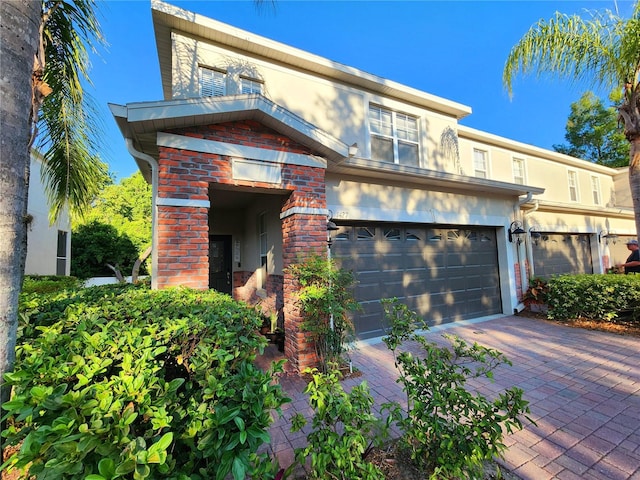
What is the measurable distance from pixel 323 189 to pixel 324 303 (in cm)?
192

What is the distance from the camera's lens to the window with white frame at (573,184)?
12648mm

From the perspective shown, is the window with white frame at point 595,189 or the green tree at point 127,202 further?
the green tree at point 127,202

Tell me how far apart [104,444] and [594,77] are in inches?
349

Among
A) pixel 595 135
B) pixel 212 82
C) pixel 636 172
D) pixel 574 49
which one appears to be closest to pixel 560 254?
pixel 636 172

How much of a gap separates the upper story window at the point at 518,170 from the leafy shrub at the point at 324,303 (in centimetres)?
1048

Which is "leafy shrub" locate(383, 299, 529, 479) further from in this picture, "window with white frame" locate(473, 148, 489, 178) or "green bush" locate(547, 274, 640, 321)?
"window with white frame" locate(473, 148, 489, 178)

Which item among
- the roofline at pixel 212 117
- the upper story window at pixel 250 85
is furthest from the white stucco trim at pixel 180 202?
the upper story window at pixel 250 85

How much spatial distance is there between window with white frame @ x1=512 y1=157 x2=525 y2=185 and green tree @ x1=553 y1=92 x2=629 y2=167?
42.1 ft

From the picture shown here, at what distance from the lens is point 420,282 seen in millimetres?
6625

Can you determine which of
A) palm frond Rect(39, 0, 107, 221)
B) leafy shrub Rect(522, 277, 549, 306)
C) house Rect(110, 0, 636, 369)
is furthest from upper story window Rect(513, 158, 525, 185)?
palm frond Rect(39, 0, 107, 221)

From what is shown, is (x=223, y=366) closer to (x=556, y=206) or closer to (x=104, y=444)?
(x=104, y=444)

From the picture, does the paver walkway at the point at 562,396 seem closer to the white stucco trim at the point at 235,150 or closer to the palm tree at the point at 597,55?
the palm tree at the point at 597,55

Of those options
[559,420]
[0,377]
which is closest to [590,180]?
[559,420]

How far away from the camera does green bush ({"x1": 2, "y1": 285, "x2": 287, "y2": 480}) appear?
1.07m
